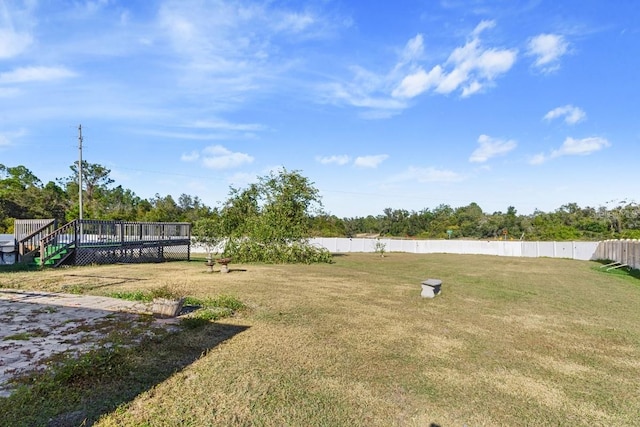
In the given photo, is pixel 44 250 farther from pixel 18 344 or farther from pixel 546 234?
pixel 546 234

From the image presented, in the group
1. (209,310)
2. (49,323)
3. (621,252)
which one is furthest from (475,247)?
(49,323)

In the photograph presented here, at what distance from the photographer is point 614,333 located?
6.17m

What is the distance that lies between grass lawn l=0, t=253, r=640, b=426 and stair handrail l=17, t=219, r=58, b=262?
32.9 ft

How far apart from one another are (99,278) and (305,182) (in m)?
13.2

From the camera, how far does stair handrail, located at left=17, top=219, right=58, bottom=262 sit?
12852 millimetres

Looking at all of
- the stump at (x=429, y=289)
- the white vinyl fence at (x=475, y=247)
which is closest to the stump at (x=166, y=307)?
the stump at (x=429, y=289)

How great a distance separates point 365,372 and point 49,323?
473cm

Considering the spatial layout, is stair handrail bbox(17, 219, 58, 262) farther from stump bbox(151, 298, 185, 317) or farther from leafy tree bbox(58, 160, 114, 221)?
leafy tree bbox(58, 160, 114, 221)

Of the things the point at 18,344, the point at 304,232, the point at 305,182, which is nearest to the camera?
the point at 18,344

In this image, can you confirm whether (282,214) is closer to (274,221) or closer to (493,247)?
(274,221)

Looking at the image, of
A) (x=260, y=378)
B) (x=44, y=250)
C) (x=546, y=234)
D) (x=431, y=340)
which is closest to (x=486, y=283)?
(x=431, y=340)

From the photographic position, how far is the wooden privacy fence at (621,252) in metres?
18.0

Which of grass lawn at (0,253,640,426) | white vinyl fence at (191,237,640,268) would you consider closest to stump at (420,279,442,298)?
grass lawn at (0,253,640,426)

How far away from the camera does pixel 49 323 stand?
5391 mm
